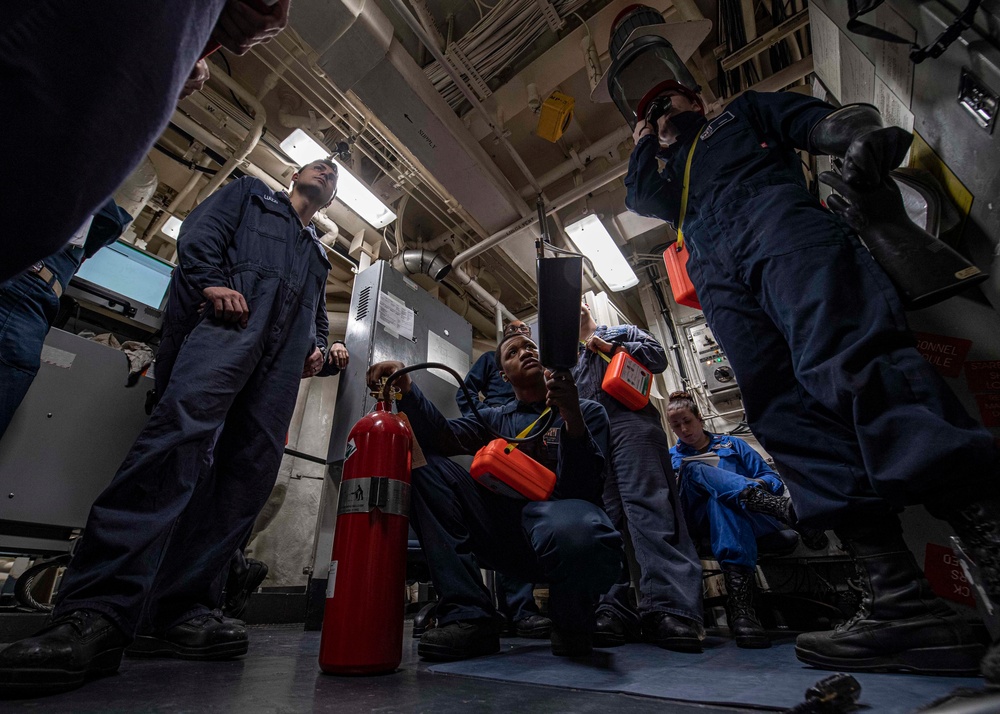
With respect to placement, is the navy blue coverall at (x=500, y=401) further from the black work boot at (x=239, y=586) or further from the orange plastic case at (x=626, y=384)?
the black work boot at (x=239, y=586)

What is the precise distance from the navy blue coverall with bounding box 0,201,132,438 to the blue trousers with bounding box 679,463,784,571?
2886 millimetres

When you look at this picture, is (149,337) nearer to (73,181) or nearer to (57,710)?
(57,710)

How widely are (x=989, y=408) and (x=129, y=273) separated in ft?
12.0

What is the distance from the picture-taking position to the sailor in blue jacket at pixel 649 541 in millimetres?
1497

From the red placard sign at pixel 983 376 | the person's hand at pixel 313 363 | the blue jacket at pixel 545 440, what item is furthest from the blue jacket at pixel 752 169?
the person's hand at pixel 313 363

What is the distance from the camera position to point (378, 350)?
2.64 m

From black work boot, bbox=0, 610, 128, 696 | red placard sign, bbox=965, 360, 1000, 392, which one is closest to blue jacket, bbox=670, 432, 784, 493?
red placard sign, bbox=965, 360, 1000, 392

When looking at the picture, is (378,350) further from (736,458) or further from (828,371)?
(736,458)

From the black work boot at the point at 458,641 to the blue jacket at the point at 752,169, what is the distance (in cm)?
132

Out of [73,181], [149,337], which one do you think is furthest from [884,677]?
[149,337]

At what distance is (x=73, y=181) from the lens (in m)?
0.43

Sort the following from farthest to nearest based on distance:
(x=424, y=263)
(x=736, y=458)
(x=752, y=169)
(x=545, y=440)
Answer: (x=424, y=263), (x=736, y=458), (x=545, y=440), (x=752, y=169)

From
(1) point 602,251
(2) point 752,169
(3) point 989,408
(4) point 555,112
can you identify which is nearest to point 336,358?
(2) point 752,169

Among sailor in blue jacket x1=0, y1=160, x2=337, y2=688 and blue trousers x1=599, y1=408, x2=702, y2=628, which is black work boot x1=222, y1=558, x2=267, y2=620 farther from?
blue trousers x1=599, y1=408, x2=702, y2=628
